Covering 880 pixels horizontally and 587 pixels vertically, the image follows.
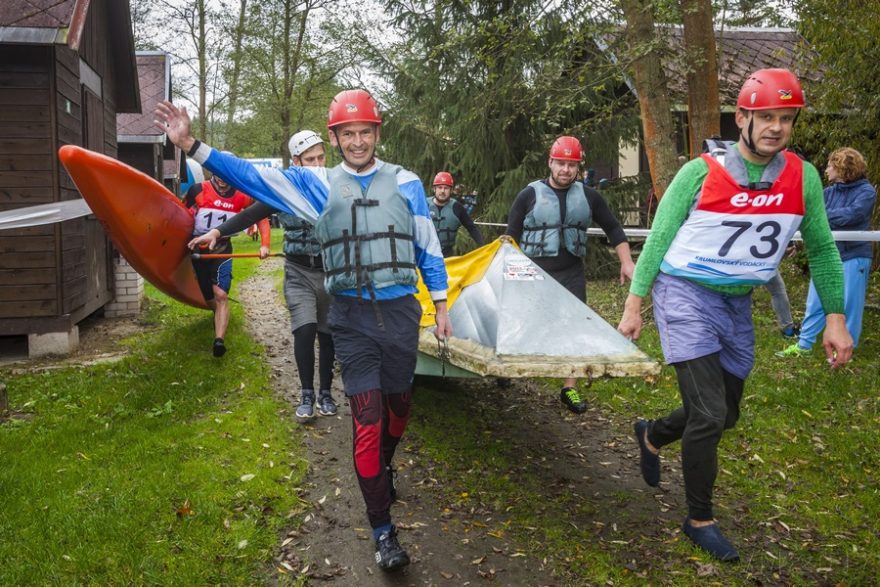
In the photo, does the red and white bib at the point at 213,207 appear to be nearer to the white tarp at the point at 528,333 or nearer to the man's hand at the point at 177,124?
the white tarp at the point at 528,333

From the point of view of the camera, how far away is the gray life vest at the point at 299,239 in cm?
604

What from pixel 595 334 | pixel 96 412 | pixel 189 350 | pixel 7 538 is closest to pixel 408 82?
pixel 189 350

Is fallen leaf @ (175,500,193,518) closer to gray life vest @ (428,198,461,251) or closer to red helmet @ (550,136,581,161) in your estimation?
red helmet @ (550,136,581,161)

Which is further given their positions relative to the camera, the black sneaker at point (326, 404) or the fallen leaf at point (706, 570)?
the black sneaker at point (326, 404)

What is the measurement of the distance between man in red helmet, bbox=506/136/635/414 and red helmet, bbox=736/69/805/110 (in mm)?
2497

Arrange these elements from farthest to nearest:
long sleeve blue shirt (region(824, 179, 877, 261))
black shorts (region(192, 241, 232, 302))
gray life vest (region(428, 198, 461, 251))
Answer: gray life vest (region(428, 198, 461, 251)) < black shorts (region(192, 241, 232, 302)) < long sleeve blue shirt (region(824, 179, 877, 261))

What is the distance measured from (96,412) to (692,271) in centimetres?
479

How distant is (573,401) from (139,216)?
14.2 ft

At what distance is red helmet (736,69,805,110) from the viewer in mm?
3488

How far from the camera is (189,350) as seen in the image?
27.0 feet

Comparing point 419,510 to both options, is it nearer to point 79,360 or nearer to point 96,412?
point 96,412

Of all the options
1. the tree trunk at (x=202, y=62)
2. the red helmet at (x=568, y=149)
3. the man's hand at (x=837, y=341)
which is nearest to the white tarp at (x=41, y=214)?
the red helmet at (x=568, y=149)

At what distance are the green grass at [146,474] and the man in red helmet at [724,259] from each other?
2.24 m

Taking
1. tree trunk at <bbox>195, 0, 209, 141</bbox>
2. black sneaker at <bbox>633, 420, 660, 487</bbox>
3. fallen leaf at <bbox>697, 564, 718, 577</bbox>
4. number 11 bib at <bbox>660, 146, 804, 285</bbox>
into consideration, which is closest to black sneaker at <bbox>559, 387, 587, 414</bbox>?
black sneaker at <bbox>633, 420, 660, 487</bbox>
